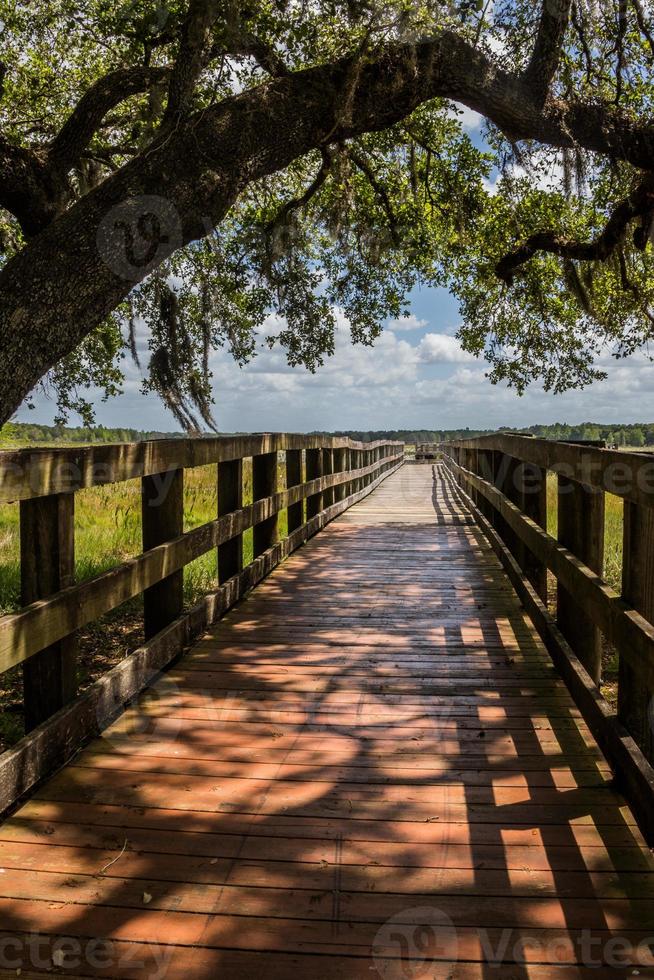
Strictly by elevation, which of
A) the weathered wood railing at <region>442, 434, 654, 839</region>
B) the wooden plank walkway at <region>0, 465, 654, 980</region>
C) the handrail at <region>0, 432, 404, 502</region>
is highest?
the handrail at <region>0, 432, 404, 502</region>

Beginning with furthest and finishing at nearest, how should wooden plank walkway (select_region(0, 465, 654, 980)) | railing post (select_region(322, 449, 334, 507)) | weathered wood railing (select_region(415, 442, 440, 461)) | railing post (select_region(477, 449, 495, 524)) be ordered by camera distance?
weathered wood railing (select_region(415, 442, 440, 461)) < railing post (select_region(322, 449, 334, 507)) < railing post (select_region(477, 449, 495, 524)) < wooden plank walkway (select_region(0, 465, 654, 980))

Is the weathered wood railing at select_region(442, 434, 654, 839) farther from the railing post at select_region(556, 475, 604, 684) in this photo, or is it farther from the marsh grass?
the marsh grass

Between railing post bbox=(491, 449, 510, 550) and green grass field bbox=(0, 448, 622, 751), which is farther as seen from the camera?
railing post bbox=(491, 449, 510, 550)

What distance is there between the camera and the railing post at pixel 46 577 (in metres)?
2.87

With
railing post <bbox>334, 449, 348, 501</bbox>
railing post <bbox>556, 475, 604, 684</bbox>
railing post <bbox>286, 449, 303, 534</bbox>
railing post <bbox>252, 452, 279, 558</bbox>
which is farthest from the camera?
railing post <bbox>334, 449, 348, 501</bbox>

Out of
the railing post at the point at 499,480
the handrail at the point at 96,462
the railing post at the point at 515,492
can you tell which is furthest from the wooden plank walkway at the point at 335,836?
the railing post at the point at 499,480

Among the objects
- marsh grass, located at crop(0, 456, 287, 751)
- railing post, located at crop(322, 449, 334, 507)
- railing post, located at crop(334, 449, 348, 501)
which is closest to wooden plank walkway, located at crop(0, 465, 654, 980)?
marsh grass, located at crop(0, 456, 287, 751)

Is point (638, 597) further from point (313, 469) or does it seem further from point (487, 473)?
point (487, 473)

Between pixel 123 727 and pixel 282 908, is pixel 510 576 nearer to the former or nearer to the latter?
pixel 123 727

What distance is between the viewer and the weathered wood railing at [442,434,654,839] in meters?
2.57

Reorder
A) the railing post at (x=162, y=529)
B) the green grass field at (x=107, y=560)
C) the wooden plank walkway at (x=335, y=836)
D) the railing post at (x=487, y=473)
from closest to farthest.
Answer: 1. the wooden plank walkway at (x=335, y=836)
2. the railing post at (x=162, y=529)
3. the green grass field at (x=107, y=560)
4. the railing post at (x=487, y=473)

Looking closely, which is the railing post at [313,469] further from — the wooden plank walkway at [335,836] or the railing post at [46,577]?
the railing post at [46,577]

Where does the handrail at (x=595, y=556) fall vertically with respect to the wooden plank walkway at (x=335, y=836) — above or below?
above

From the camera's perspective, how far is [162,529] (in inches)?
166
